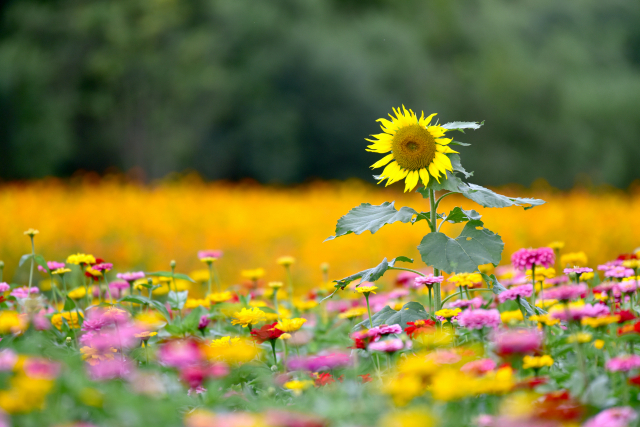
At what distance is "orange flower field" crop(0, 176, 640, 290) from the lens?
13.5 feet

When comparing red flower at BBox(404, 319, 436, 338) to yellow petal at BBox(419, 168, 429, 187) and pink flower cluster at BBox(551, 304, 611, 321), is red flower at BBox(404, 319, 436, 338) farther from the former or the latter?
yellow petal at BBox(419, 168, 429, 187)

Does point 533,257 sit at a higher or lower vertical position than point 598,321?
higher

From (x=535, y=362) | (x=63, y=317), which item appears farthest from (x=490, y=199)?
(x=63, y=317)

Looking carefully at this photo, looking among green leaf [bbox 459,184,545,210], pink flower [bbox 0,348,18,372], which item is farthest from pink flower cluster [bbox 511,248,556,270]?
pink flower [bbox 0,348,18,372]

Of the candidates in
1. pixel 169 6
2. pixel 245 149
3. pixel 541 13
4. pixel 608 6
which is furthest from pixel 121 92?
pixel 608 6

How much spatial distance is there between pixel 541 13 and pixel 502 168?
892 cm

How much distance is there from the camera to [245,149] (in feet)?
34.3

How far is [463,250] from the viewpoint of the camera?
1.48m

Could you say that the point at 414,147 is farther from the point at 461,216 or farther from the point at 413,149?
the point at 461,216

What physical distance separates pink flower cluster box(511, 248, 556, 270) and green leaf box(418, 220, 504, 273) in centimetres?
9

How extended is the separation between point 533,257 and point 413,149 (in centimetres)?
44

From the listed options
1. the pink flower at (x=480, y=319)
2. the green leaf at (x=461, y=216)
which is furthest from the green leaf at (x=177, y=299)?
the pink flower at (x=480, y=319)

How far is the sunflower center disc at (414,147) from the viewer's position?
1557 mm

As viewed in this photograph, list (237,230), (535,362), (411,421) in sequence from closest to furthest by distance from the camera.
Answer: (411,421), (535,362), (237,230)
